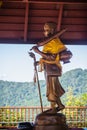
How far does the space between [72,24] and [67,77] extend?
1.60 m

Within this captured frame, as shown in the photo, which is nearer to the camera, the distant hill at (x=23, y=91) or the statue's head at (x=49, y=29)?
the statue's head at (x=49, y=29)

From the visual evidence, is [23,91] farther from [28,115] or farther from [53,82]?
[53,82]

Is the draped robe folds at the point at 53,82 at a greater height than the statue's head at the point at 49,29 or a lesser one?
lesser

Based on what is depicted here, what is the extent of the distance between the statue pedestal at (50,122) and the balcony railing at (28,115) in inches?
150

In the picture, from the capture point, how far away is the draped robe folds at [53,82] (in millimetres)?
4168

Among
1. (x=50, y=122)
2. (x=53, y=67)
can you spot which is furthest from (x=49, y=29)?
(x=50, y=122)

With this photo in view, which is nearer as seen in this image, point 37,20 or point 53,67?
point 53,67

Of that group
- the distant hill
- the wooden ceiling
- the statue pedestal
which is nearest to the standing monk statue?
the statue pedestal

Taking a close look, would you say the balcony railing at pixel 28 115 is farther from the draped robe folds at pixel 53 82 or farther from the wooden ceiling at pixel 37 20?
the draped robe folds at pixel 53 82

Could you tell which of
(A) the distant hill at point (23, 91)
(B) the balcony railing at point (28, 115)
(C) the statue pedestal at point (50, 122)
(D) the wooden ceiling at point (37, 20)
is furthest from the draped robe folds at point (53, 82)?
(A) the distant hill at point (23, 91)

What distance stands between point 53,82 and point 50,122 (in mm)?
Result: 445

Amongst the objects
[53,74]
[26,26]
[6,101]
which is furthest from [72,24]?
[53,74]

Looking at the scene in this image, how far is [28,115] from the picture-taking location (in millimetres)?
7930

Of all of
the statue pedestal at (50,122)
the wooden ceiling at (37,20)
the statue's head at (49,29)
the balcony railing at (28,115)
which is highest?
the wooden ceiling at (37,20)
